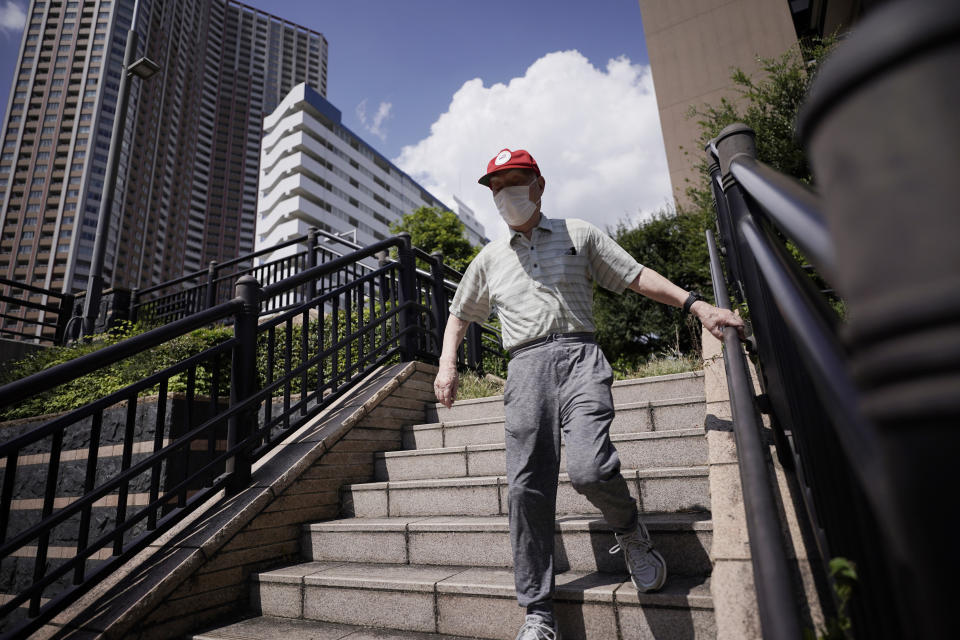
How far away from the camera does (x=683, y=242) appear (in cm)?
1095

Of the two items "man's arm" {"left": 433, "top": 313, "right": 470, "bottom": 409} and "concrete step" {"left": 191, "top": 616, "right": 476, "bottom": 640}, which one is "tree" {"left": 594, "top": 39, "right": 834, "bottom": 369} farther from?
"concrete step" {"left": 191, "top": 616, "right": 476, "bottom": 640}

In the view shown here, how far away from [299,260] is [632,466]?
11.0m

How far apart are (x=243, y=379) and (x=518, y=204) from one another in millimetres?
2232

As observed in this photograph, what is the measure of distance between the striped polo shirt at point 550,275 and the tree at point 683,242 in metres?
7.26

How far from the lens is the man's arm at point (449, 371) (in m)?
2.64

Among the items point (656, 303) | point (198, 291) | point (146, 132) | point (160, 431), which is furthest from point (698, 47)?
point (146, 132)

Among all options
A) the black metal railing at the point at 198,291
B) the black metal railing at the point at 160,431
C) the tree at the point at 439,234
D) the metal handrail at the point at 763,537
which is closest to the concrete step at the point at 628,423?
the black metal railing at the point at 160,431

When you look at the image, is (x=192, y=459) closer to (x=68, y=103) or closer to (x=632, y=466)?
(x=632, y=466)

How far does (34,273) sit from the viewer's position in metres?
71.2

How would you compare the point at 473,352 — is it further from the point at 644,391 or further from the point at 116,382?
the point at 116,382

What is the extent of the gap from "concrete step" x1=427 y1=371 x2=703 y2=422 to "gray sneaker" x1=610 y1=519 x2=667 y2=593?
174 cm

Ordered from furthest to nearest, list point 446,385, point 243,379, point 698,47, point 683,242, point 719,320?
point 698,47, point 683,242, point 243,379, point 446,385, point 719,320

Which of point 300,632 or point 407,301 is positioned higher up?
point 407,301

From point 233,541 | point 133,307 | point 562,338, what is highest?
point 133,307
